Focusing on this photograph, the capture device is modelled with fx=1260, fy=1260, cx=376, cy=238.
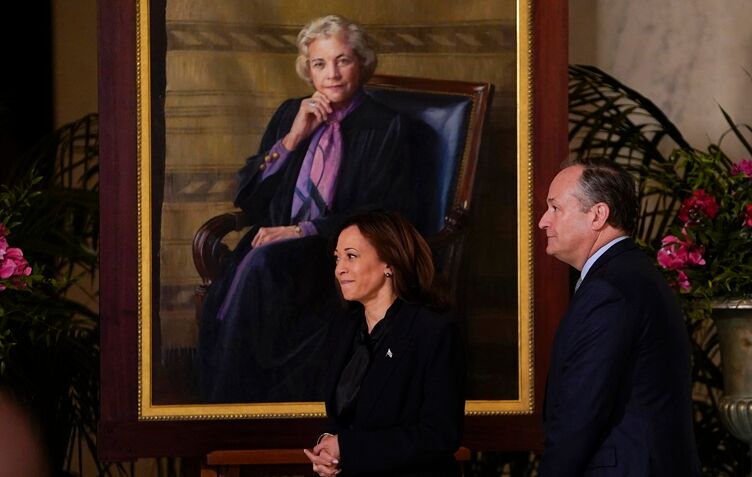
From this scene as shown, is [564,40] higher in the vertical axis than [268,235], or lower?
higher

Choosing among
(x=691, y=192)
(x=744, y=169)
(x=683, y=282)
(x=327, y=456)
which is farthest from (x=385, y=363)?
(x=691, y=192)

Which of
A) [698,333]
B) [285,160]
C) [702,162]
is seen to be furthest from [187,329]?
[698,333]

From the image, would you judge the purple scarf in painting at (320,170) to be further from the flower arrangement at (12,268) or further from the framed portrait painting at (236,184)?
the flower arrangement at (12,268)

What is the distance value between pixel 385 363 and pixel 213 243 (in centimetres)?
193

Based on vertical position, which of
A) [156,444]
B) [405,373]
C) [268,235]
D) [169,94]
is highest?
[169,94]

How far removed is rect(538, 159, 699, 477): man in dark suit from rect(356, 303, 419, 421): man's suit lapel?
A: 521mm

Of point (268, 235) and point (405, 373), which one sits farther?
point (268, 235)

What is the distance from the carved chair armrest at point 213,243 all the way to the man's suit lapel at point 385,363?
184 cm

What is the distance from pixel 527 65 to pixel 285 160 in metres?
1.26

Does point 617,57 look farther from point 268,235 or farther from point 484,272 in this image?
point 268,235

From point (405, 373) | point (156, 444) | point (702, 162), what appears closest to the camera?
point (405, 373)

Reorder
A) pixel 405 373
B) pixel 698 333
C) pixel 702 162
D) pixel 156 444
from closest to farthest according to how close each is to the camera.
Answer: pixel 405 373
pixel 156 444
pixel 702 162
pixel 698 333

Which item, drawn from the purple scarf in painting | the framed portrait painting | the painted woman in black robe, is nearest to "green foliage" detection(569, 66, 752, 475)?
the framed portrait painting

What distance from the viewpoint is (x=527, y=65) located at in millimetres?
6117
